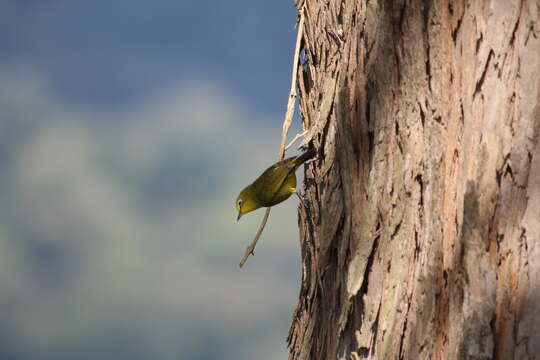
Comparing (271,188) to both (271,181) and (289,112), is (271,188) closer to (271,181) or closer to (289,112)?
(271,181)

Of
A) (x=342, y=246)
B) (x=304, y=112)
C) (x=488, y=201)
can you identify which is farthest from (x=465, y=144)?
(x=304, y=112)

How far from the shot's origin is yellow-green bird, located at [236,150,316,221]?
4965 millimetres

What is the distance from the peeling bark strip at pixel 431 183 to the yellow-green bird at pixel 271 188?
4.81 feet

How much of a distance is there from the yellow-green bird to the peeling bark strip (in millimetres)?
1467

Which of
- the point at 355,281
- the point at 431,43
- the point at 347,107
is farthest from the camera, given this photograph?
the point at 347,107

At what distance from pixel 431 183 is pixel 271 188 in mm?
2942

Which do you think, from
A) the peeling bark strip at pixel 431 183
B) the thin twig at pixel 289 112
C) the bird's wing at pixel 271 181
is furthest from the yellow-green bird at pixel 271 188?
the peeling bark strip at pixel 431 183

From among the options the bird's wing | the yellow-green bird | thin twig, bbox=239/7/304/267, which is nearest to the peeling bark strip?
thin twig, bbox=239/7/304/267

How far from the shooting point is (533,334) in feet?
6.95

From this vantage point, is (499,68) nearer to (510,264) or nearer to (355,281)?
(510,264)

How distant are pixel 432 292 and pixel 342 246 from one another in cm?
65

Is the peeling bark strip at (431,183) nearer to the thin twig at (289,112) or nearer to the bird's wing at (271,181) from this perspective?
the thin twig at (289,112)

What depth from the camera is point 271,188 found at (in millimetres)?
5355

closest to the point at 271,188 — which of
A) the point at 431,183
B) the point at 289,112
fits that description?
the point at 289,112
